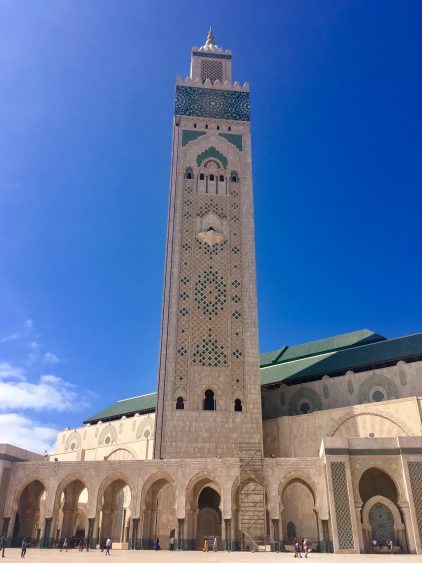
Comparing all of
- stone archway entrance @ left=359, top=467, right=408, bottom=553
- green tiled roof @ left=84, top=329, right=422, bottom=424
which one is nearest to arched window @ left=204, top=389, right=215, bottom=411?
green tiled roof @ left=84, top=329, right=422, bottom=424

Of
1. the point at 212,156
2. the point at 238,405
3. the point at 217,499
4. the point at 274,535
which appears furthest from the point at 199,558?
the point at 212,156

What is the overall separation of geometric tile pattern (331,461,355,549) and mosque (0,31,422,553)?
4 centimetres

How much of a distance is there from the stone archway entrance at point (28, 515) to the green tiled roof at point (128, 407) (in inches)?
376

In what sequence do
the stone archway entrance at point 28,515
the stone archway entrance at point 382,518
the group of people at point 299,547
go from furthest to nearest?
the stone archway entrance at point 28,515 < the stone archway entrance at point 382,518 < the group of people at point 299,547

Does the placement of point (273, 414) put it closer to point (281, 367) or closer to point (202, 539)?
point (281, 367)

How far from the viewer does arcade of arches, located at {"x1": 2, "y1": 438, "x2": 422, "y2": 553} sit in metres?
13.9

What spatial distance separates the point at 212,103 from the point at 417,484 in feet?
64.1

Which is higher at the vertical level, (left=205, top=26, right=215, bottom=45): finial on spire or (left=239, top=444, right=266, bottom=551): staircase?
(left=205, top=26, right=215, bottom=45): finial on spire

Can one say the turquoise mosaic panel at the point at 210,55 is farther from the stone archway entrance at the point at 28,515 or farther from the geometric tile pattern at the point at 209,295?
the stone archway entrance at the point at 28,515

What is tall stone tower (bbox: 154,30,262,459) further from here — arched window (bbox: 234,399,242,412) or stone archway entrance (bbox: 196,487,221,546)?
stone archway entrance (bbox: 196,487,221,546)

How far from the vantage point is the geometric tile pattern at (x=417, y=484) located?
1357 cm

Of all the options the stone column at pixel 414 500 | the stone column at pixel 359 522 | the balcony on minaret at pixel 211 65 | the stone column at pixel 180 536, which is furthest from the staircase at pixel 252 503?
the balcony on minaret at pixel 211 65

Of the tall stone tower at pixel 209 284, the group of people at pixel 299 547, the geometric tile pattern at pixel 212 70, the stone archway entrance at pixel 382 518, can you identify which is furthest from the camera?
the geometric tile pattern at pixel 212 70

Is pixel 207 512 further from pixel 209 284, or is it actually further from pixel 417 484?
pixel 209 284
